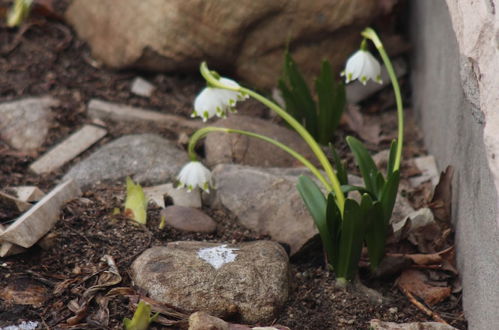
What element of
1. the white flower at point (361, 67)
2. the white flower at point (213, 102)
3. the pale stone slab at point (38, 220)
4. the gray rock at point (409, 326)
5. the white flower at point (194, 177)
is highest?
the white flower at point (361, 67)

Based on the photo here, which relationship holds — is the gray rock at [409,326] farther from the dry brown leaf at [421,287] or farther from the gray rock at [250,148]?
the gray rock at [250,148]

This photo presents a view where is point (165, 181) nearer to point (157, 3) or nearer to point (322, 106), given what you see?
point (322, 106)

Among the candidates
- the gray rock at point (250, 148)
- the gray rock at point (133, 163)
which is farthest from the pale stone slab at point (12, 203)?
the gray rock at point (250, 148)

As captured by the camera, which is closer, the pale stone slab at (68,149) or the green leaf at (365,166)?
the green leaf at (365,166)

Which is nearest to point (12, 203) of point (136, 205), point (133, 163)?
point (136, 205)

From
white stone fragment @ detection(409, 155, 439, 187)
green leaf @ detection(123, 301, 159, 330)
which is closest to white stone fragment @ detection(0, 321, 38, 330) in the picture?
green leaf @ detection(123, 301, 159, 330)

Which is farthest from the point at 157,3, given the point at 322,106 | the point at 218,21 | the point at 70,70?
the point at 322,106
